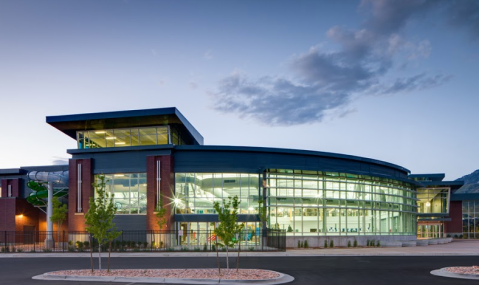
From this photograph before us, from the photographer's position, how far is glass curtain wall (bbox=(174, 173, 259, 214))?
42.6 m

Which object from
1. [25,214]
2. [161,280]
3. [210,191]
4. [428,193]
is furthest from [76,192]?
[428,193]

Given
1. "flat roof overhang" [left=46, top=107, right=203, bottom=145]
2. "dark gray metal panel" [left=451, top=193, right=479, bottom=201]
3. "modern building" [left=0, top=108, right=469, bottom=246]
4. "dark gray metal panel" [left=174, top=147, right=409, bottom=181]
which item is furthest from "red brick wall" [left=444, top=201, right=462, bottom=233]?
"flat roof overhang" [left=46, top=107, right=203, bottom=145]

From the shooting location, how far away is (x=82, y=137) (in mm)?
45812

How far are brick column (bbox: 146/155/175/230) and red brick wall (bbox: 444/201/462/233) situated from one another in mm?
50601

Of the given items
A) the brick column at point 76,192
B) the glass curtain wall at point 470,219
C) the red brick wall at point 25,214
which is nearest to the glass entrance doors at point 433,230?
the glass curtain wall at point 470,219

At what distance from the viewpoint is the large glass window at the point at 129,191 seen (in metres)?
42.7

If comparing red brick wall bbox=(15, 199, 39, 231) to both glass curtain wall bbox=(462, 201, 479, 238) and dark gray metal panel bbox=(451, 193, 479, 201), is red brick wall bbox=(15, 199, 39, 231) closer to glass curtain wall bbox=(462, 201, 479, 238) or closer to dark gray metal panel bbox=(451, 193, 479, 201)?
dark gray metal panel bbox=(451, 193, 479, 201)

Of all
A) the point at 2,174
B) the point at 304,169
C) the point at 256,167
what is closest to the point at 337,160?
the point at 304,169

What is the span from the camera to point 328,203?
45.7 meters

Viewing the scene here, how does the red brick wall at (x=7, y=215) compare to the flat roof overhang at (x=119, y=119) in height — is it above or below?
below

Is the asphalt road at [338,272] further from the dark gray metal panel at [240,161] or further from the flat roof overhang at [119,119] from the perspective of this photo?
the flat roof overhang at [119,119]

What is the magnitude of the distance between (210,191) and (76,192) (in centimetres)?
1244

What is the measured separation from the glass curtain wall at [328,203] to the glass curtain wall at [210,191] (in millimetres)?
1846

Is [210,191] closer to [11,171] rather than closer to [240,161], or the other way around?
[240,161]
